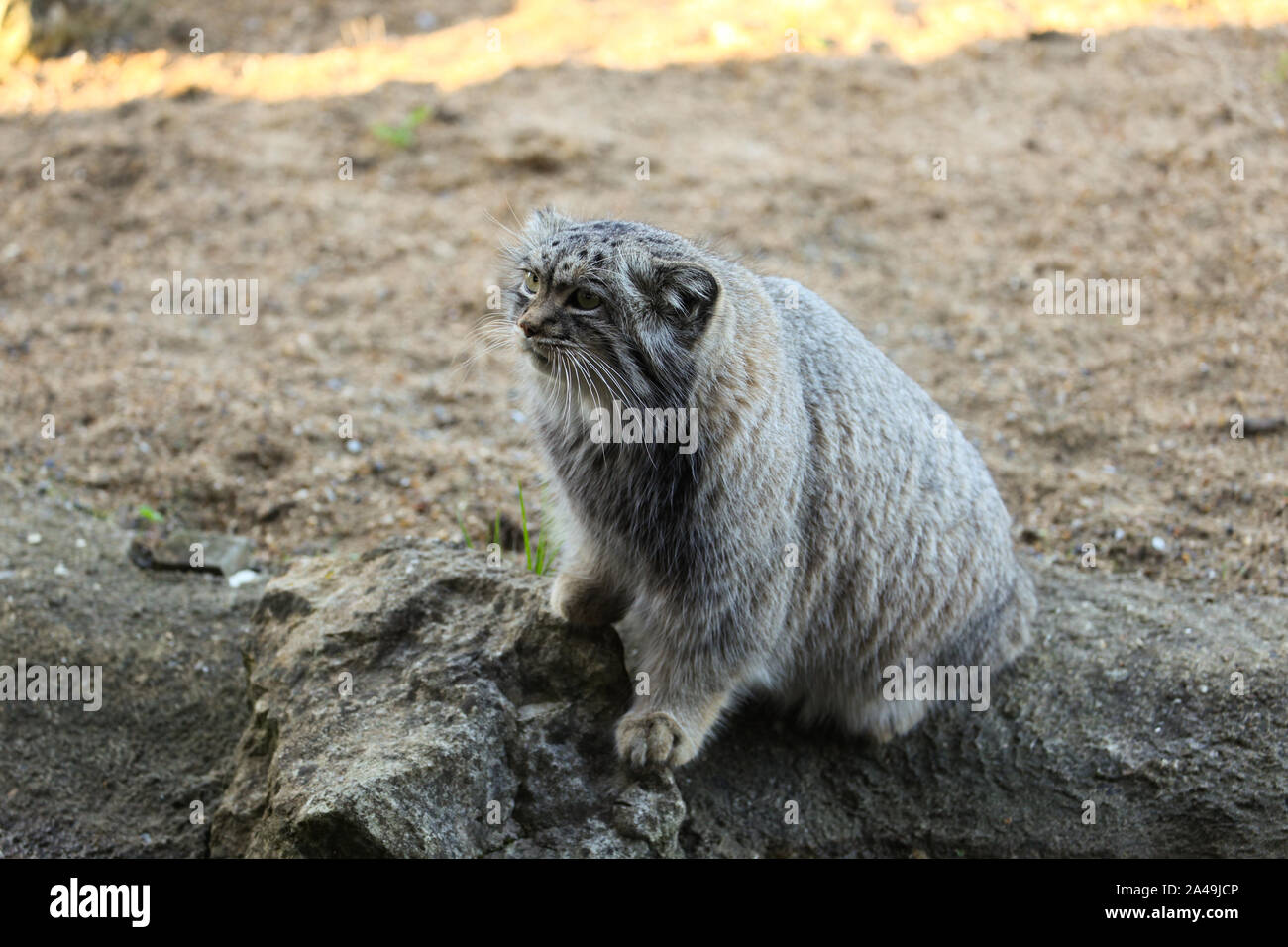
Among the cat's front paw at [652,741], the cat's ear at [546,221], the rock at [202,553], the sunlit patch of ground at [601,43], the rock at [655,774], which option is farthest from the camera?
the sunlit patch of ground at [601,43]

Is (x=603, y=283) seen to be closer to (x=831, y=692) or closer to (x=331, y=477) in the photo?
(x=831, y=692)

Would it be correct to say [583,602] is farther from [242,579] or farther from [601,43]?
[601,43]

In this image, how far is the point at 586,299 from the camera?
359 centimetres

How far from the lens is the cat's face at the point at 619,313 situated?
356 centimetres

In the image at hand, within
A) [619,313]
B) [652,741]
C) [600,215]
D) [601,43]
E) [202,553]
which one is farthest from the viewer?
[601,43]

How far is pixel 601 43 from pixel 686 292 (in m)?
7.37

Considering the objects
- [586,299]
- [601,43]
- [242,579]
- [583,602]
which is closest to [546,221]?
[586,299]

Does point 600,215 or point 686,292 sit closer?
point 686,292

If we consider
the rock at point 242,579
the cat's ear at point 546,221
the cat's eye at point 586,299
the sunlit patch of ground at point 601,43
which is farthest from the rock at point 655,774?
the sunlit patch of ground at point 601,43

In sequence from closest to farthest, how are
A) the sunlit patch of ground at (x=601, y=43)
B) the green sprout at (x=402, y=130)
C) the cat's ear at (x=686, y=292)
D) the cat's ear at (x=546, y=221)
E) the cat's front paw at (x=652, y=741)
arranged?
the cat's ear at (x=686, y=292) → the cat's front paw at (x=652, y=741) → the cat's ear at (x=546, y=221) → the green sprout at (x=402, y=130) → the sunlit patch of ground at (x=601, y=43)

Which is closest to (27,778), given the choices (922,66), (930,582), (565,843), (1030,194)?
(565,843)

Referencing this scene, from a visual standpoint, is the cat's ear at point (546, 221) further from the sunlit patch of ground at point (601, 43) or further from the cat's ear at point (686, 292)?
the sunlit patch of ground at point (601, 43)

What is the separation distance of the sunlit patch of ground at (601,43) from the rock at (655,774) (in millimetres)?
6535

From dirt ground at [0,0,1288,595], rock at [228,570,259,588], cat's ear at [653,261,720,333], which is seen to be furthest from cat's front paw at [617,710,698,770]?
rock at [228,570,259,588]
